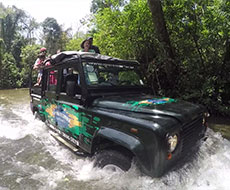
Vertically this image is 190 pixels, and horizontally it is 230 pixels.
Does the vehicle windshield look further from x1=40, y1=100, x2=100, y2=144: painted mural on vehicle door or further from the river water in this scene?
the river water

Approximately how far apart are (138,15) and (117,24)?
3.15ft

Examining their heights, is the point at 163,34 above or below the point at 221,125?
above

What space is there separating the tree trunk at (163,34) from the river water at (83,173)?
3.26 metres

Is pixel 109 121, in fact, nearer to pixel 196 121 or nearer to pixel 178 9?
pixel 196 121

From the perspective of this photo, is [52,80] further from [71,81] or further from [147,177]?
[147,177]

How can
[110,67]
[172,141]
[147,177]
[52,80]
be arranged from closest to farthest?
[172,141], [147,177], [110,67], [52,80]

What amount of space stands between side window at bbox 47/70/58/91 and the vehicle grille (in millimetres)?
2758

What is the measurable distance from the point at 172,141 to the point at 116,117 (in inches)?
29.5

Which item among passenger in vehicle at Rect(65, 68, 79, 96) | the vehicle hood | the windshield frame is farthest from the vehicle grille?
passenger in vehicle at Rect(65, 68, 79, 96)

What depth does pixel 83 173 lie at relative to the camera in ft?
9.12

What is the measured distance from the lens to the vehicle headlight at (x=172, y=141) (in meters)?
1.84

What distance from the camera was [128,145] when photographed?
1.95m

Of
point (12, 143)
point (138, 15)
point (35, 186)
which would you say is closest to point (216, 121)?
point (138, 15)

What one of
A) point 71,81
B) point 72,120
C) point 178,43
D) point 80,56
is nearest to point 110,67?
point 80,56
